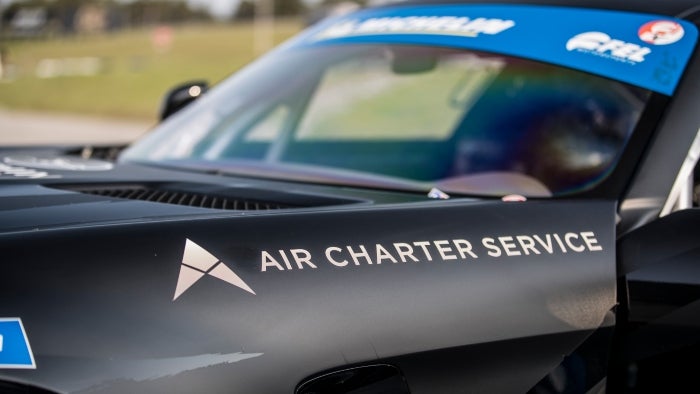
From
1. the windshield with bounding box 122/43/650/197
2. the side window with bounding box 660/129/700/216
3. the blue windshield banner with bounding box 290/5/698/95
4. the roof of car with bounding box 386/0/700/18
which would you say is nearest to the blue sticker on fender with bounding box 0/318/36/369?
the windshield with bounding box 122/43/650/197

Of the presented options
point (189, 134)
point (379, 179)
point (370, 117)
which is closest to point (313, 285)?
point (379, 179)

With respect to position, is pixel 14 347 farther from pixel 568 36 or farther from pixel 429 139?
pixel 429 139

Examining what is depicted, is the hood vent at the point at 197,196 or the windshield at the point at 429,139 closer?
the hood vent at the point at 197,196

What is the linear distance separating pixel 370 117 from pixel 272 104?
1272 cm

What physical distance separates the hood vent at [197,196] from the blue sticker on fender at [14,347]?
57 cm

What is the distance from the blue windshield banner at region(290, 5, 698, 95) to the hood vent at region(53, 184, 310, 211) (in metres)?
0.69

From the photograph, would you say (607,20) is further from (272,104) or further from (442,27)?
(272,104)

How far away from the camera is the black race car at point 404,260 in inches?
48.6

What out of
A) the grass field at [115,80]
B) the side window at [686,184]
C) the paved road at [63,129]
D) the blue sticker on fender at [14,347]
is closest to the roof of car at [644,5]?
the side window at [686,184]

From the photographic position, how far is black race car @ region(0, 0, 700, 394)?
123 cm

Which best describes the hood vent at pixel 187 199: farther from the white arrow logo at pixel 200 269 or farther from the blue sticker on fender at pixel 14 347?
the blue sticker on fender at pixel 14 347

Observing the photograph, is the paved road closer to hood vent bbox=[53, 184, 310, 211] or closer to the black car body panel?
hood vent bbox=[53, 184, 310, 211]

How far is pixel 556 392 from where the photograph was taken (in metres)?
1.48

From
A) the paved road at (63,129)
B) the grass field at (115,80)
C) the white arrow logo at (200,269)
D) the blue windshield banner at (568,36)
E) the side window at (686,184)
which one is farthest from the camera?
the grass field at (115,80)
